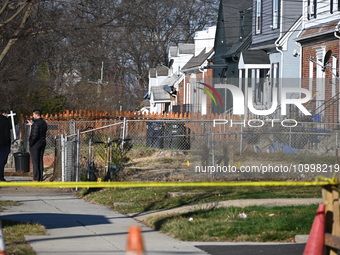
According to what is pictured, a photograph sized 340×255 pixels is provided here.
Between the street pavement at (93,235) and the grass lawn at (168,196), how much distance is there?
0.51 meters

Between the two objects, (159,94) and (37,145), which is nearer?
(37,145)

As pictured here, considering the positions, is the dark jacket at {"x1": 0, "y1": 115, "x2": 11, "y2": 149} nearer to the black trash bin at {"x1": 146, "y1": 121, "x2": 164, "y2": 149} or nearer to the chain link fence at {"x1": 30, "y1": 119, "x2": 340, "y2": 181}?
the chain link fence at {"x1": 30, "y1": 119, "x2": 340, "y2": 181}

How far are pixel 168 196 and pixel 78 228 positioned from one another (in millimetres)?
4210

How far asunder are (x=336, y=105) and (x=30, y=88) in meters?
18.2

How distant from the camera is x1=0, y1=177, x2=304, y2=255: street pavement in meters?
8.68

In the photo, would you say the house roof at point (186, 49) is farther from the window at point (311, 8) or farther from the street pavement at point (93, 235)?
the street pavement at point (93, 235)

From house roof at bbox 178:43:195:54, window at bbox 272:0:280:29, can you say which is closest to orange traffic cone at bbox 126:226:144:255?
window at bbox 272:0:280:29

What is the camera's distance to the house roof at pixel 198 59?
146 feet

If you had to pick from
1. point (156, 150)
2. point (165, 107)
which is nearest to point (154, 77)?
point (165, 107)

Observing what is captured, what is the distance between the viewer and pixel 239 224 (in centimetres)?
1038

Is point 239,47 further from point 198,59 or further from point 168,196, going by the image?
point 168,196

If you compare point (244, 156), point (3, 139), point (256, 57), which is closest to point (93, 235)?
point (3, 139)

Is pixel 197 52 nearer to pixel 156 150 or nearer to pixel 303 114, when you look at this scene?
pixel 156 150

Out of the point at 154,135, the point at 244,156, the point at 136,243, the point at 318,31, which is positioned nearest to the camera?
the point at 136,243
